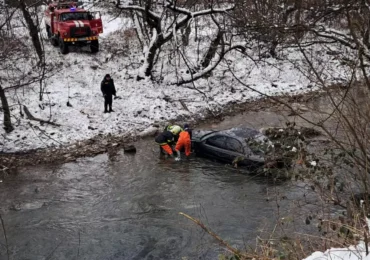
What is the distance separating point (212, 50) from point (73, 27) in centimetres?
704

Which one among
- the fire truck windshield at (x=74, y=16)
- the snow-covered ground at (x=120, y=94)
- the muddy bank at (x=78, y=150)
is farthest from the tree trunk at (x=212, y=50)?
the fire truck windshield at (x=74, y=16)

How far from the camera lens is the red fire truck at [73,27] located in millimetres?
20766

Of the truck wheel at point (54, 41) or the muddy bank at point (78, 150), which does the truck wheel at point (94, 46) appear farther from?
the muddy bank at point (78, 150)

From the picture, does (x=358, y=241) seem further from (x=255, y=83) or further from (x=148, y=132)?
(x=255, y=83)

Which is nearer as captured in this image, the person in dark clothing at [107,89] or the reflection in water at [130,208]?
the reflection in water at [130,208]

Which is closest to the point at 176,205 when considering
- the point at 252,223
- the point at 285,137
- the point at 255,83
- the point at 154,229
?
the point at 154,229

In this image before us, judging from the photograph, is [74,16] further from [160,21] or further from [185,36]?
[185,36]

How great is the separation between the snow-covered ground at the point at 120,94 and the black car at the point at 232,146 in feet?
12.1

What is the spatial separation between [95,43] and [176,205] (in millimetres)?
13926

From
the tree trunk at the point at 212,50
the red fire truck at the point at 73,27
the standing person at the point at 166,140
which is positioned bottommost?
the standing person at the point at 166,140

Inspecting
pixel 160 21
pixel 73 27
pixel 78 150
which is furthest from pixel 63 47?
pixel 78 150

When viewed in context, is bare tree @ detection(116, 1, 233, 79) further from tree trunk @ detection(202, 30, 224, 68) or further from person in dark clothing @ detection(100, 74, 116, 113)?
person in dark clothing @ detection(100, 74, 116, 113)

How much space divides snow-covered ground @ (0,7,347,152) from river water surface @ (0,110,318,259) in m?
2.63

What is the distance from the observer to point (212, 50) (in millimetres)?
21969
